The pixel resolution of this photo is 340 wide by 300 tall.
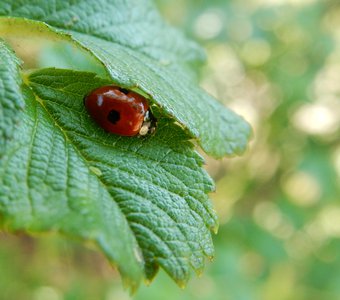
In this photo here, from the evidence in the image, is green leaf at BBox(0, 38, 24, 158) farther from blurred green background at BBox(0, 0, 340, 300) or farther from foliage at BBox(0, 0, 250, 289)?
blurred green background at BBox(0, 0, 340, 300)

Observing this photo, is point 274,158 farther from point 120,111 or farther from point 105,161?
point 105,161

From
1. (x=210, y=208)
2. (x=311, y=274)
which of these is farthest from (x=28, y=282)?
(x=210, y=208)

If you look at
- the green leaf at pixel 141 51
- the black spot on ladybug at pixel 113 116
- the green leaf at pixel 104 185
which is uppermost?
the green leaf at pixel 141 51

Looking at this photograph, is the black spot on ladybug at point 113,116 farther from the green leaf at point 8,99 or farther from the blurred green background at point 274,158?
the blurred green background at point 274,158

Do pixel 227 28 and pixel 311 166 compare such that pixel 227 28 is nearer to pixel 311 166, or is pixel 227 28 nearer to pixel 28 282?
pixel 311 166

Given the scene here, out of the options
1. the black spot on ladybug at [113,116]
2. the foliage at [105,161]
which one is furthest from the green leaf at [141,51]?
the black spot on ladybug at [113,116]

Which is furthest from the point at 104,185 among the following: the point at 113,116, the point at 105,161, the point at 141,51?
the point at 141,51
